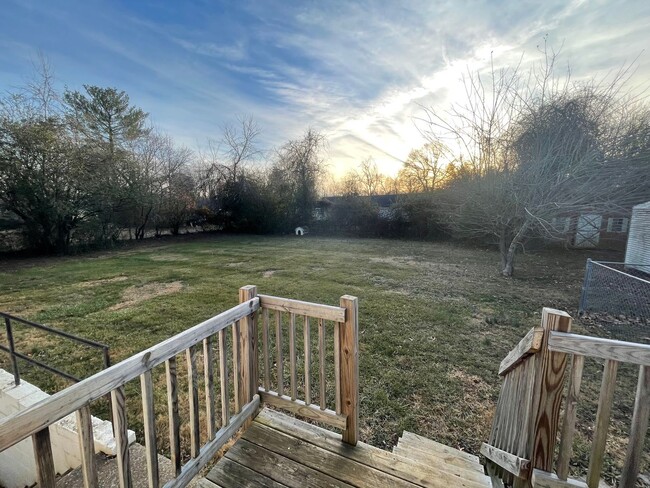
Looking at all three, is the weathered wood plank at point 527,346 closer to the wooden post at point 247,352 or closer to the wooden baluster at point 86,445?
the wooden post at point 247,352

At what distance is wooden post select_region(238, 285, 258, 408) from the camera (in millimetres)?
1948

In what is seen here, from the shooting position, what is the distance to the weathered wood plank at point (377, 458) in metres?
1.55

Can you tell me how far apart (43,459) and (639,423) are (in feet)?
7.15

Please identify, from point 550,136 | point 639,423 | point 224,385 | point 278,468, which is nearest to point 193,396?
point 224,385

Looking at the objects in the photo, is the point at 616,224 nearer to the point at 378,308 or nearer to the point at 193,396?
the point at 378,308

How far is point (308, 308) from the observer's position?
179cm

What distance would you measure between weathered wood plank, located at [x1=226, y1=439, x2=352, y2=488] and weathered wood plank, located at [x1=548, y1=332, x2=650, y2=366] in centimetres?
129

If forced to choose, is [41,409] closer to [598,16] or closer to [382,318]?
[382,318]

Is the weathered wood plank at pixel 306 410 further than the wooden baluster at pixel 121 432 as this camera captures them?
Yes

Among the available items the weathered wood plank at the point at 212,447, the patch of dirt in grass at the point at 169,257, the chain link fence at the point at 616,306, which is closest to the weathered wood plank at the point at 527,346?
the weathered wood plank at the point at 212,447

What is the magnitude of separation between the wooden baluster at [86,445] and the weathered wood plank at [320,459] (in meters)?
0.95

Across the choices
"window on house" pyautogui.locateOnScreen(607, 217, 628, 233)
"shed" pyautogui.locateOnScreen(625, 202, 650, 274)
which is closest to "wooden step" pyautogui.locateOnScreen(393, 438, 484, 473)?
"shed" pyautogui.locateOnScreen(625, 202, 650, 274)

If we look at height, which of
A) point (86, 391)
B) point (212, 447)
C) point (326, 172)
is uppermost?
point (326, 172)

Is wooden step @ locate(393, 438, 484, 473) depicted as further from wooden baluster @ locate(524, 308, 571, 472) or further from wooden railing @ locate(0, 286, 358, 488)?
wooden baluster @ locate(524, 308, 571, 472)
